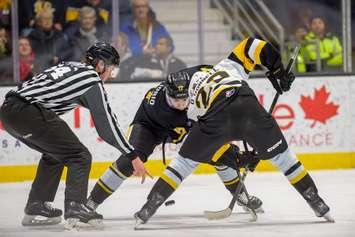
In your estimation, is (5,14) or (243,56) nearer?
(243,56)

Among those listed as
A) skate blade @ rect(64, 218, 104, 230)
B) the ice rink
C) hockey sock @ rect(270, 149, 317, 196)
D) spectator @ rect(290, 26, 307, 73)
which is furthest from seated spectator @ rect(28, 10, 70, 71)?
hockey sock @ rect(270, 149, 317, 196)

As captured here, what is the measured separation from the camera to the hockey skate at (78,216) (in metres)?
5.28

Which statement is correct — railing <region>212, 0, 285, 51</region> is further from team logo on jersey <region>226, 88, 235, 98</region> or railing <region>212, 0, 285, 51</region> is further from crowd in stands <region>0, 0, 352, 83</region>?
team logo on jersey <region>226, 88, 235, 98</region>

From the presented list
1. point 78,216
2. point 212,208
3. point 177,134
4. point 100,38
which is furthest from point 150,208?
point 100,38

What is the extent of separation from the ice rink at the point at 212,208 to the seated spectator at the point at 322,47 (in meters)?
1.31

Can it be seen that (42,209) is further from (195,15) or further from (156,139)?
(195,15)

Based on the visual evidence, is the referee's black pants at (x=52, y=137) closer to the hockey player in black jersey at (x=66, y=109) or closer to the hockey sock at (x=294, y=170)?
the hockey player in black jersey at (x=66, y=109)

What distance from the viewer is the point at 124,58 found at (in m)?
9.10

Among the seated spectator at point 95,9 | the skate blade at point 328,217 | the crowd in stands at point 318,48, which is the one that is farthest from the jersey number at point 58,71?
the crowd in stands at point 318,48

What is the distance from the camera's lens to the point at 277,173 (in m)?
8.24

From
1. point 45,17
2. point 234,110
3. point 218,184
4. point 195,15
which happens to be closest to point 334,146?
point 218,184

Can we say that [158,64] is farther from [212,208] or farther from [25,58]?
[212,208]

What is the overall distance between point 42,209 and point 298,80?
136 inches

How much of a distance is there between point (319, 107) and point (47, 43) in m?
2.52
